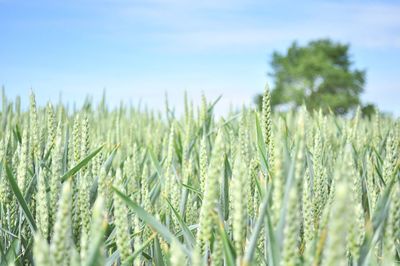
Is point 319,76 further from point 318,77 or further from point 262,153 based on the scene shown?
point 262,153

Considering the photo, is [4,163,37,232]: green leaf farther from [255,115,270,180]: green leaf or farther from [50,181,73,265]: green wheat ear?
[255,115,270,180]: green leaf

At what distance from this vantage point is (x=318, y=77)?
104 feet

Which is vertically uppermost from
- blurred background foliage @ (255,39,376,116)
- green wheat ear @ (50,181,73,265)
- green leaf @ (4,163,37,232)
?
green wheat ear @ (50,181,73,265)

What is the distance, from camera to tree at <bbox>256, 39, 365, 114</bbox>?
30125 millimetres

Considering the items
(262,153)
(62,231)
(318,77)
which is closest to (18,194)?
(62,231)

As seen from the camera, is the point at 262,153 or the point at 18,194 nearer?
the point at 18,194

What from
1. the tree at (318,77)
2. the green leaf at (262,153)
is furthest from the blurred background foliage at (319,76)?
the green leaf at (262,153)

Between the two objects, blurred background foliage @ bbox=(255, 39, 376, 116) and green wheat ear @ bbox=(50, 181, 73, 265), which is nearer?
green wheat ear @ bbox=(50, 181, 73, 265)

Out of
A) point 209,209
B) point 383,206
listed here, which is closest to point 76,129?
point 209,209

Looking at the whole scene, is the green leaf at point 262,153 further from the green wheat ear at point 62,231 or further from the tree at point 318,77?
the tree at point 318,77

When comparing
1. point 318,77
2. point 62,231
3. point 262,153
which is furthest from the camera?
point 318,77

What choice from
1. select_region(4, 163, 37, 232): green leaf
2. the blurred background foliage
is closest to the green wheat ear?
select_region(4, 163, 37, 232): green leaf

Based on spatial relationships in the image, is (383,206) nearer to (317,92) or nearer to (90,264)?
(90,264)

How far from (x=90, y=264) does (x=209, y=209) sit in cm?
20
